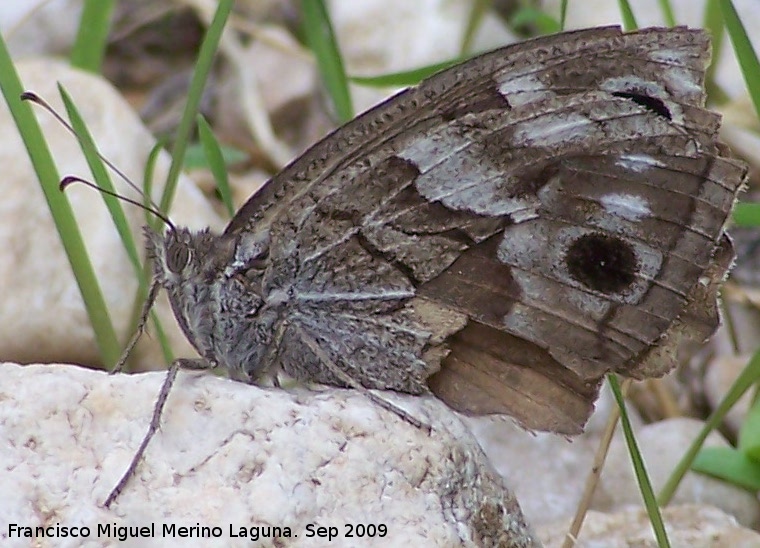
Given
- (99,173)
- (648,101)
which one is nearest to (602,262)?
(648,101)

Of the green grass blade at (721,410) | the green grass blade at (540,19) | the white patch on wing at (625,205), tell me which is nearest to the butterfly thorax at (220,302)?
the white patch on wing at (625,205)

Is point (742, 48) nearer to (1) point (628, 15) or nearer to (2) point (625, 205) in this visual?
(1) point (628, 15)

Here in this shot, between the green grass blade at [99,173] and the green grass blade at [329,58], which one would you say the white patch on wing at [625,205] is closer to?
the green grass blade at [329,58]

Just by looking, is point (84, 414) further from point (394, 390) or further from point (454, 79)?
point (454, 79)

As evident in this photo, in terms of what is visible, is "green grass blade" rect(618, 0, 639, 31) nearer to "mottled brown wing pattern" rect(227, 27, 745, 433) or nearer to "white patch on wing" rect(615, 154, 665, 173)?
"mottled brown wing pattern" rect(227, 27, 745, 433)

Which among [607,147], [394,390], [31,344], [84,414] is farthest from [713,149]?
[31,344]
